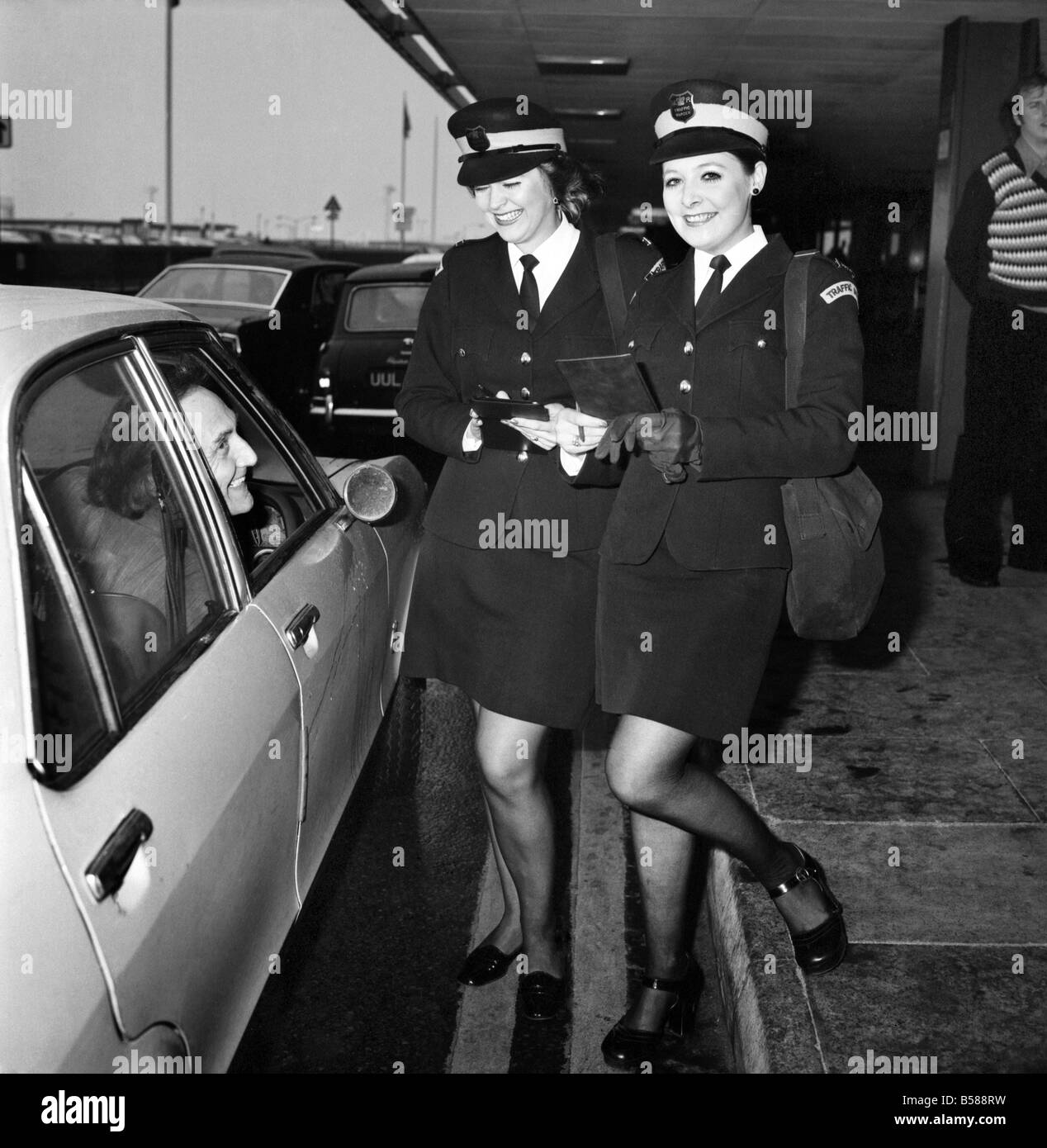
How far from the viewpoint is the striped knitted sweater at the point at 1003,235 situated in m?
6.51

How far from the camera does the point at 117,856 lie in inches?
69.9

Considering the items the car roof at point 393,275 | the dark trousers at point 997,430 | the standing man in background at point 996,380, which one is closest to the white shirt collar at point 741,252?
the standing man in background at point 996,380

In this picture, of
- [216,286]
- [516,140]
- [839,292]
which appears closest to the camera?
[839,292]

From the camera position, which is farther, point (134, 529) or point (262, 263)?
point (262, 263)

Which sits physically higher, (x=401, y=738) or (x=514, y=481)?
(x=514, y=481)

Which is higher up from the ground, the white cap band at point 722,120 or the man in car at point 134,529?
the white cap band at point 722,120

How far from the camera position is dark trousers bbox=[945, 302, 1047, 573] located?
22.9ft

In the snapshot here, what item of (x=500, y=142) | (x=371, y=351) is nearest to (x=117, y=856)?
(x=500, y=142)

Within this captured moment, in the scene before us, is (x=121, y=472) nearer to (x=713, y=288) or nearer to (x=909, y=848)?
(x=713, y=288)

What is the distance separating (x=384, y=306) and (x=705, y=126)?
1012 cm

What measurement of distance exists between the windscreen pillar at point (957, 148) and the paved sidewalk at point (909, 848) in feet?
13.3

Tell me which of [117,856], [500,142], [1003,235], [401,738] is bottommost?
[401,738]

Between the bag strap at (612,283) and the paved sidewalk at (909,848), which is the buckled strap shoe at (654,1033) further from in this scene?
the bag strap at (612,283)
